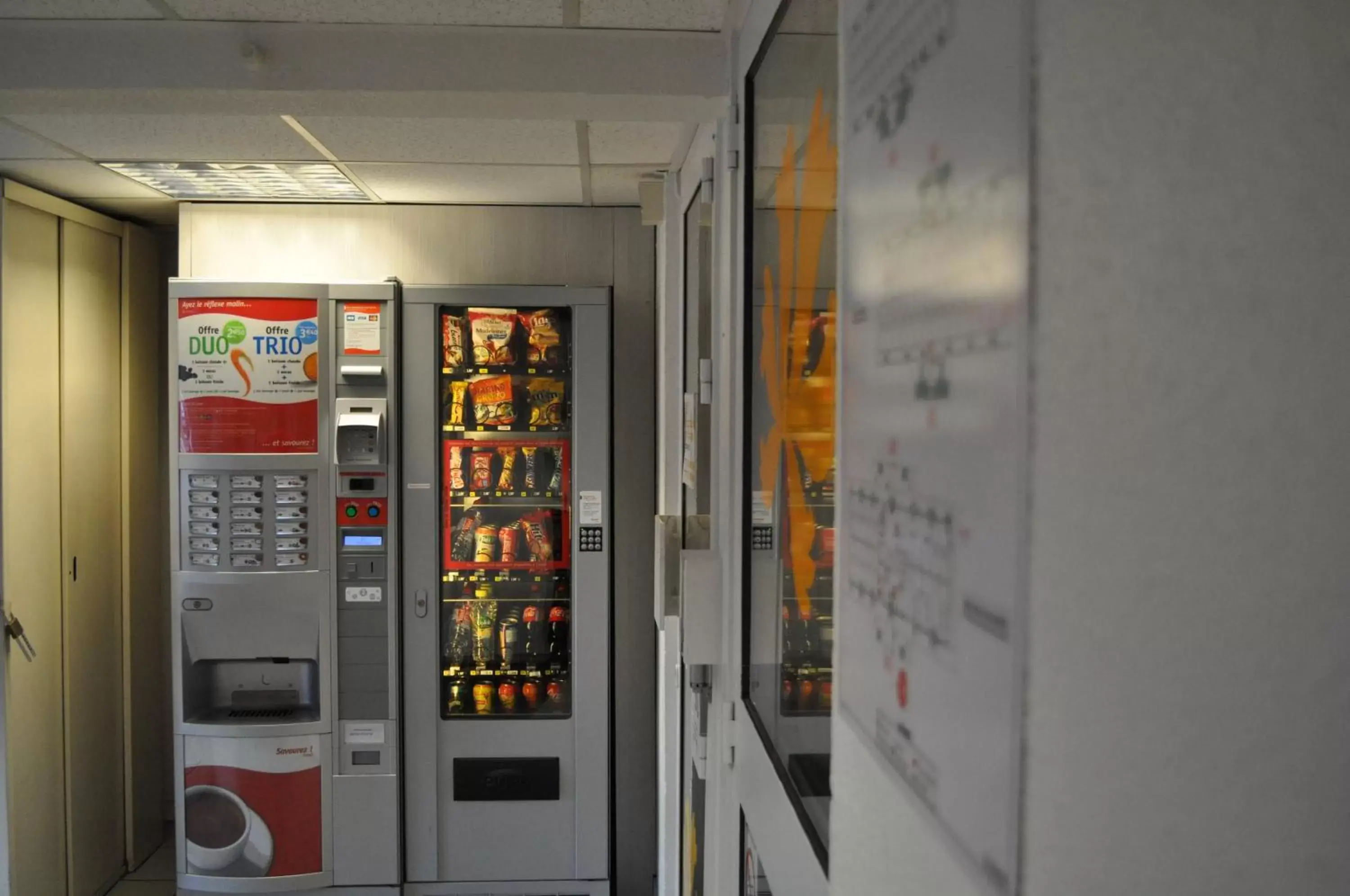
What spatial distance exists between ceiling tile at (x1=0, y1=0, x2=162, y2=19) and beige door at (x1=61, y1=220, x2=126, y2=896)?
1.94 metres

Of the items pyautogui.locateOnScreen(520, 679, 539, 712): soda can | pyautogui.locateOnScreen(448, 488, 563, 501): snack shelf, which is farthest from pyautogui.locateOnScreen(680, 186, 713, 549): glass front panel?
pyautogui.locateOnScreen(520, 679, 539, 712): soda can

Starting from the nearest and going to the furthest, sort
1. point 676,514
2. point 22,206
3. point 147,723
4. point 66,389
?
point 676,514, point 22,206, point 66,389, point 147,723

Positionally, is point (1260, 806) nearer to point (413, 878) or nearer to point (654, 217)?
point (654, 217)

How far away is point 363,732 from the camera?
360 centimetres

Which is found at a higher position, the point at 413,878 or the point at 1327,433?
the point at 1327,433

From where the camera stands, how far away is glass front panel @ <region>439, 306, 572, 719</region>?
366cm

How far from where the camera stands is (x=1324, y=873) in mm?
390

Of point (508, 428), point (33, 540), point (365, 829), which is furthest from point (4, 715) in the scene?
point (508, 428)

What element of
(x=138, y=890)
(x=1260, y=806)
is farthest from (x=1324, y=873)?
(x=138, y=890)

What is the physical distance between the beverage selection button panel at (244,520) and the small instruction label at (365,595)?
204 mm

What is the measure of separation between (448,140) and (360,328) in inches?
35.9

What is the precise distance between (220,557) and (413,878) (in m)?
1.35

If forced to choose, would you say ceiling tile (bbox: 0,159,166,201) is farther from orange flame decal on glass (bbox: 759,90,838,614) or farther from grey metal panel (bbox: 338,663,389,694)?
orange flame decal on glass (bbox: 759,90,838,614)

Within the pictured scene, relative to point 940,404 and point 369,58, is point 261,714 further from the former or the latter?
point 940,404
